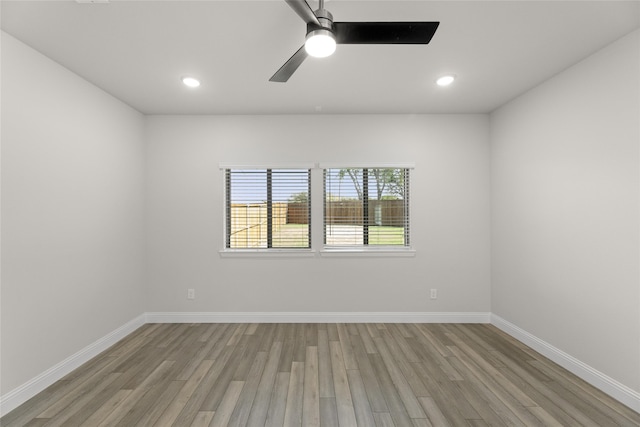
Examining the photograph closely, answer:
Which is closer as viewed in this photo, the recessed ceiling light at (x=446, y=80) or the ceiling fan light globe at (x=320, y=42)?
the ceiling fan light globe at (x=320, y=42)

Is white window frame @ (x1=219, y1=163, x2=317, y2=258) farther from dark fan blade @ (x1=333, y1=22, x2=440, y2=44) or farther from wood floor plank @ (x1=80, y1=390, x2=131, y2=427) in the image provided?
dark fan blade @ (x1=333, y1=22, x2=440, y2=44)

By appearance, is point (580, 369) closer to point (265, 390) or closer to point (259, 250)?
point (265, 390)

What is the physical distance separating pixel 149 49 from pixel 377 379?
310cm

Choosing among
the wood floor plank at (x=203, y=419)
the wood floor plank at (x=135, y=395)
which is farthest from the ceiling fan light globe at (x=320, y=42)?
the wood floor plank at (x=135, y=395)

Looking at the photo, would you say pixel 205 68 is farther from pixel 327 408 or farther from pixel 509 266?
pixel 509 266

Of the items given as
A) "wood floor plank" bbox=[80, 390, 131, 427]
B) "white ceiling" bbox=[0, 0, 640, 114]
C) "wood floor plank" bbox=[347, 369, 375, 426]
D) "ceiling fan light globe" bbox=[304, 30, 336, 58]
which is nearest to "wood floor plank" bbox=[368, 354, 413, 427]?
"wood floor plank" bbox=[347, 369, 375, 426]

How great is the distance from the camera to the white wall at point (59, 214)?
2027 millimetres

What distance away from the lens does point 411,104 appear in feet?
10.8

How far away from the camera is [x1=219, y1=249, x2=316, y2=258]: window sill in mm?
3582

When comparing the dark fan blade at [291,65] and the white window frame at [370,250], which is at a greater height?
the dark fan blade at [291,65]

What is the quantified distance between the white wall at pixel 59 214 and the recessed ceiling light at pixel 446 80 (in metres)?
3.27

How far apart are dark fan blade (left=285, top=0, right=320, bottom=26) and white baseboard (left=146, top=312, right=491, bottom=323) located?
3.05 m

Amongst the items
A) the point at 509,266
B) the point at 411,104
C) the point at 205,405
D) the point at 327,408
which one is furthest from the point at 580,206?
the point at 205,405

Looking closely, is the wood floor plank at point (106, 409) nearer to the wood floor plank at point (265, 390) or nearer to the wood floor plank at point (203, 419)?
the wood floor plank at point (203, 419)
